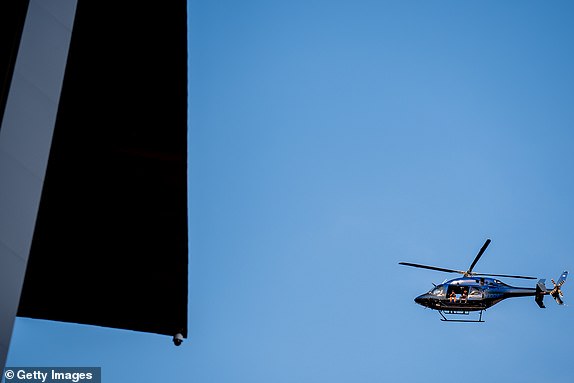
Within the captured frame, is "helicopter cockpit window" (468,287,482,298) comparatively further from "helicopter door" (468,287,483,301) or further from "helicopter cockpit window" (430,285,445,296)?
"helicopter cockpit window" (430,285,445,296)

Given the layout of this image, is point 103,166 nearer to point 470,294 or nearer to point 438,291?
point 470,294

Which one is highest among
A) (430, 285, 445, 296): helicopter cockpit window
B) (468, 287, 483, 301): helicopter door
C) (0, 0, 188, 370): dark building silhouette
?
(430, 285, 445, 296): helicopter cockpit window

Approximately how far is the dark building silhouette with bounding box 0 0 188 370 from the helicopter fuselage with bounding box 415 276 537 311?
930 inches

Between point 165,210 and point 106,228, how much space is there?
1056 millimetres

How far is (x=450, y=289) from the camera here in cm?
2991

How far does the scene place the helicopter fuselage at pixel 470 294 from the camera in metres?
29.3

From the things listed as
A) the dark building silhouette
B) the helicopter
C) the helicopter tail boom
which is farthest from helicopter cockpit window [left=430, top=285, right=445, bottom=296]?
the dark building silhouette

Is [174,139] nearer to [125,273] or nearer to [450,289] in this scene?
[125,273]

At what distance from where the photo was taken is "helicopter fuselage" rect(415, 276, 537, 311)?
96.2 feet

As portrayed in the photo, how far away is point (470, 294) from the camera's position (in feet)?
96.7

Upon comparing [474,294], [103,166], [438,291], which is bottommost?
[103,166]

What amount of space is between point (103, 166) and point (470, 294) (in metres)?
25.7

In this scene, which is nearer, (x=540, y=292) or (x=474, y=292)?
(x=474, y=292)

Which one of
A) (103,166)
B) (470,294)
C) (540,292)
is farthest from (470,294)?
(103,166)
